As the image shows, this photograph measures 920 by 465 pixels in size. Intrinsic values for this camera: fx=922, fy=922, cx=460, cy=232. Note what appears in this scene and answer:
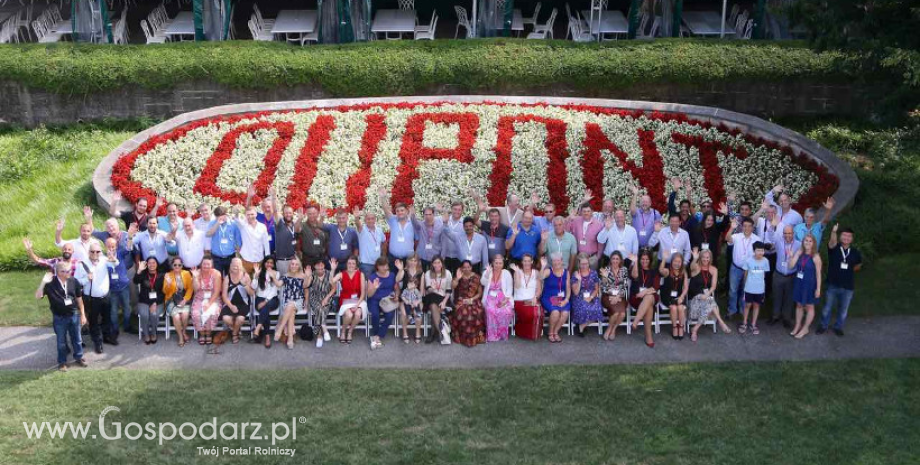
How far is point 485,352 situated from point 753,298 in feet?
13.2

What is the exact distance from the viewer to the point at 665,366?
1241 cm

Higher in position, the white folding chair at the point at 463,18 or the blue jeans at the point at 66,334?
the white folding chair at the point at 463,18

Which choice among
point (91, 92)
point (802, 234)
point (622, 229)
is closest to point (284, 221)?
point (622, 229)

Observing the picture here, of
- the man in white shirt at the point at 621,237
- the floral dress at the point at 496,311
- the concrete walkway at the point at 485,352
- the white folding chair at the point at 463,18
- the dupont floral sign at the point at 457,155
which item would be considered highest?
the white folding chair at the point at 463,18

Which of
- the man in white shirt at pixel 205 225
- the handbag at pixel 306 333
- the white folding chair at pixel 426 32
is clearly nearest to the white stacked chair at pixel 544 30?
the white folding chair at pixel 426 32

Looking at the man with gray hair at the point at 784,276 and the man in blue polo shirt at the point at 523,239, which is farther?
the man in blue polo shirt at the point at 523,239

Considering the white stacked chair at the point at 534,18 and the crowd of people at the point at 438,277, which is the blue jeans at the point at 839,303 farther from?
the white stacked chair at the point at 534,18

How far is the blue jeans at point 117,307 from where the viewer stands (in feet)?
43.0

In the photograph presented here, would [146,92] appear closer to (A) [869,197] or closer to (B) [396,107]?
(B) [396,107]

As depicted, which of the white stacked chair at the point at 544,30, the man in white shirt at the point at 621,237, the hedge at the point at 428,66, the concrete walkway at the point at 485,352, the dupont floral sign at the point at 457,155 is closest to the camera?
the concrete walkway at the point at 485,352

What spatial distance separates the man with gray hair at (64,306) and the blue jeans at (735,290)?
924 centimetres

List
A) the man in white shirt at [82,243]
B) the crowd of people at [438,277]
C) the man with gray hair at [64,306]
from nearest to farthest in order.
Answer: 1. the man with gray hair at [64,306]
2. the man in white shirt at [82,243]
3. the crowd of people at [438,277]

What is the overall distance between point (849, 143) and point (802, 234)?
266 inches

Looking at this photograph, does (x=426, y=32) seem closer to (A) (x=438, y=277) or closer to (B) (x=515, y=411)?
(A) (x=438, y=277)
